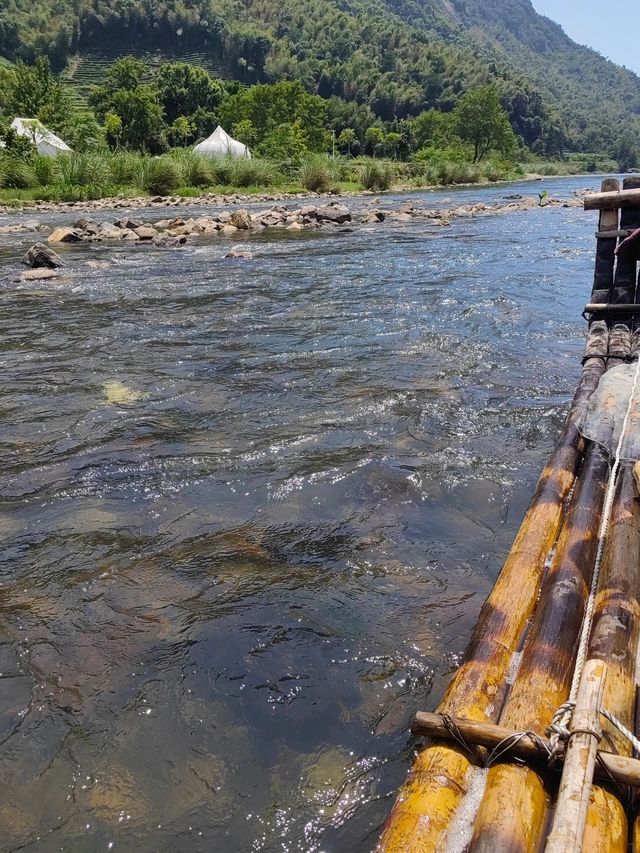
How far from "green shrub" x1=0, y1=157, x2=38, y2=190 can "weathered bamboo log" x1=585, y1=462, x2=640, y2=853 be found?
33.4 meters

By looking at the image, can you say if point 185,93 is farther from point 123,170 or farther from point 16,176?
point 16,176

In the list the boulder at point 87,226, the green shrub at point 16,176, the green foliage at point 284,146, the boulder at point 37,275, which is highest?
the green foliage at point 284,146

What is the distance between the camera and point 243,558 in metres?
3.49

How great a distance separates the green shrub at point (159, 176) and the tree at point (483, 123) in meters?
58.7

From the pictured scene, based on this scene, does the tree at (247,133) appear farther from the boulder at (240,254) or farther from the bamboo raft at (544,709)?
the bamboo raft at (544,709)

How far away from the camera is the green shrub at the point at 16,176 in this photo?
30141 mm

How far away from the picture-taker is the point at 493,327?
27.7 feet

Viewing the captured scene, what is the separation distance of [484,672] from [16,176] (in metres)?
34.3

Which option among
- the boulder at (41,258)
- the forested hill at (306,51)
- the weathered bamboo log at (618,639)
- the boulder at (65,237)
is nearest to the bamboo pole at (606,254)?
the weathered bamboo log at (618,639)

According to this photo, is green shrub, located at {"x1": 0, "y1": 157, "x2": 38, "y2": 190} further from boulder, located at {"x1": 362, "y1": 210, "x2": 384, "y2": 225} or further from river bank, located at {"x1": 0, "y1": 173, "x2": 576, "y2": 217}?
boulder, located at {"x1": 362, "y1": 210, "x2": 384, "y2": 225}

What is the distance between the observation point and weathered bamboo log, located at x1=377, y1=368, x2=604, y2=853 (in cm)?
174

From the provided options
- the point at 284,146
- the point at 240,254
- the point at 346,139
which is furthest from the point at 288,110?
the point at 240,254

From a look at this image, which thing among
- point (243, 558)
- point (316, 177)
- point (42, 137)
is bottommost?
point (243, 558)

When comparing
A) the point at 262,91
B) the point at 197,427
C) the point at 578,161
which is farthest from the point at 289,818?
the point at 578,161
